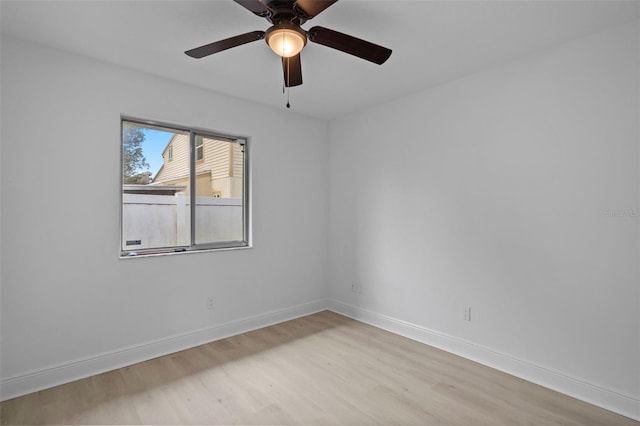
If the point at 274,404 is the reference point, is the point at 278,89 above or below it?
above

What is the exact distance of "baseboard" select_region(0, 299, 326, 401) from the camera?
7.42ft

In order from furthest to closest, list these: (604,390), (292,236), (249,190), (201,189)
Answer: (292,236), (249,190), (201,189), (604,390)

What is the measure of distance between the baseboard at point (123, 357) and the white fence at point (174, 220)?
88 centimetres

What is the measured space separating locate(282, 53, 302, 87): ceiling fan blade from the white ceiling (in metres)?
0.30

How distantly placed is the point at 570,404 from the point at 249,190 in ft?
10.7

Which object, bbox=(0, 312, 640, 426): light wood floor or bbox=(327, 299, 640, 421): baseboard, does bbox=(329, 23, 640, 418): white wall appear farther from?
bbox=(0, 312, 640, 426): light wood floor

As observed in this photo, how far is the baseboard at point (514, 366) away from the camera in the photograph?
2115 mm

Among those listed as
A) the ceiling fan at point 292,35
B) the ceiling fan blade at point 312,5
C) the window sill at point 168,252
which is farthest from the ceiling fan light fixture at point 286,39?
the window sill at point 168,252

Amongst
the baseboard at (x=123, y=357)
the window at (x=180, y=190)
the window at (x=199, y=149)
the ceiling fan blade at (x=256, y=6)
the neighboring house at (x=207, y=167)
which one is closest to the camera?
the ceiling fan blade at (x=256, y=6)

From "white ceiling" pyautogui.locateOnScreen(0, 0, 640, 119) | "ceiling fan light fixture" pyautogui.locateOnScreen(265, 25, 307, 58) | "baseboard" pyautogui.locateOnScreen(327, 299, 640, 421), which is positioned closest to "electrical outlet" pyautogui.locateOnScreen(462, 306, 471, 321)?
"baseboard" pyautogui.locateOnScreen(327, 299, 640, 421)

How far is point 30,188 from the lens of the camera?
7.60ft

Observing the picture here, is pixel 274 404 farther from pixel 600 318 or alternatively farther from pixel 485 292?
pixel 600 318

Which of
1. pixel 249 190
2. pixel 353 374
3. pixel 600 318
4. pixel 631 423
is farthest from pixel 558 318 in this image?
pixel 249 190

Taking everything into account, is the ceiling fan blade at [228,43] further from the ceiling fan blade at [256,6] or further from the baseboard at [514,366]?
the baseboard at [514,366]
